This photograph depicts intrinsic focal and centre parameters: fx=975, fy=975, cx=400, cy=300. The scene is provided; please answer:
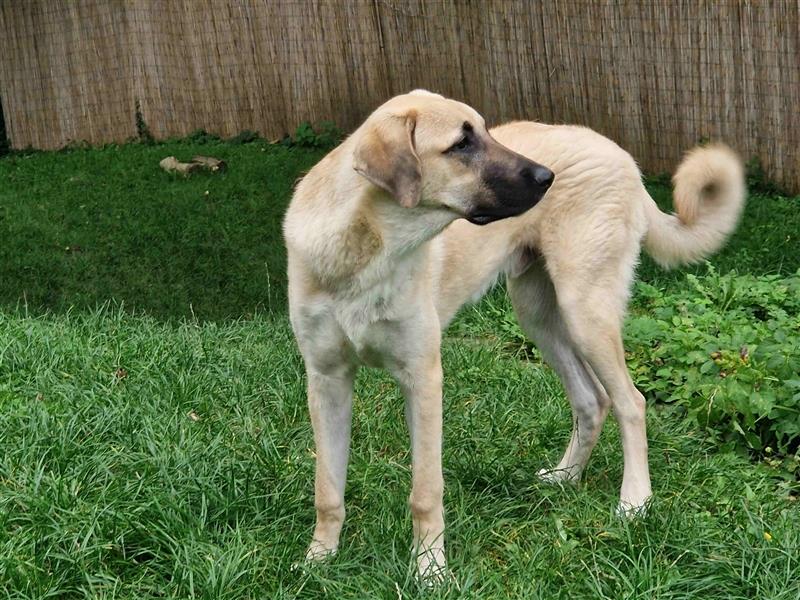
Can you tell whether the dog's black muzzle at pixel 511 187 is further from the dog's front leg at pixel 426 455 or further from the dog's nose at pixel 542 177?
the dog's front leg at pixel 426 455

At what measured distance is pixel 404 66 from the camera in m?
10.2

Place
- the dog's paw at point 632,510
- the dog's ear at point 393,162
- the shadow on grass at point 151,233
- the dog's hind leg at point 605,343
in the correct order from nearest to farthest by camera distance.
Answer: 1. the dog's ear at point 393,162
2. the dog's paw at point 632,510
3. the dog's hind leg at point 605,343
4. the shadow on grass at point 151,233

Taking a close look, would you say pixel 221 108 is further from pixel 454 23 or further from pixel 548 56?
pixel 548 56

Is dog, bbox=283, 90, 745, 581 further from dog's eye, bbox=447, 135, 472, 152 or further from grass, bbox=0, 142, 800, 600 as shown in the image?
grass, bbox=0, 142, 800, 600

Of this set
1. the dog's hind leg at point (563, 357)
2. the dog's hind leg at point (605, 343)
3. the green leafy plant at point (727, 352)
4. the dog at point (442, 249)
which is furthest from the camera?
the green leafy plant at point (727, 352)

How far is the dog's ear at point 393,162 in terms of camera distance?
3109 mm

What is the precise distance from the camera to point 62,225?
8.96 m

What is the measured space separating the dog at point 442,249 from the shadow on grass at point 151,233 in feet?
10.4

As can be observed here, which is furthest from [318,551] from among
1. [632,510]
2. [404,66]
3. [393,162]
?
[404,66]

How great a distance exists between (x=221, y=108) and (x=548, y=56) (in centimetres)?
472

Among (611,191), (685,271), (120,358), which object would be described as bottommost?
(685,271)

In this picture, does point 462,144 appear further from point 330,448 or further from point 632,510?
point 632,510

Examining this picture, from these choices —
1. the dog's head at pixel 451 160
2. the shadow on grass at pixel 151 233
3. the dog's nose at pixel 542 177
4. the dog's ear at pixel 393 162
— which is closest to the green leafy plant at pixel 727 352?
the dog's nose at pixel 542 177

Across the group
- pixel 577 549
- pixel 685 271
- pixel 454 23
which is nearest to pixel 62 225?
pixel 454 23
